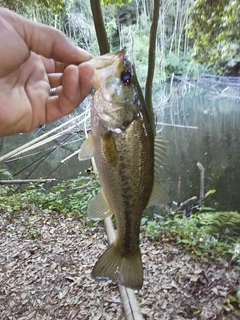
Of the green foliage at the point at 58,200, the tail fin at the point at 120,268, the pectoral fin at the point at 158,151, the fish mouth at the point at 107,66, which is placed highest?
the fish mouth at the point at 107,66

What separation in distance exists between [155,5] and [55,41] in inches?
158

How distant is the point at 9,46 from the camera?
1.70 meters

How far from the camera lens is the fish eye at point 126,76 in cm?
162

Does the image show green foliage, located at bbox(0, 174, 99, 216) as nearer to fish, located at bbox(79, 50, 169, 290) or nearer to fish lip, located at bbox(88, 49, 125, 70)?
fish, located at bbox(79, 50, 169, 290)

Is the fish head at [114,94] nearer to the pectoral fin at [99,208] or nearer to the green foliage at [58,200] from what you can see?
the pectoral fin at [99,208]

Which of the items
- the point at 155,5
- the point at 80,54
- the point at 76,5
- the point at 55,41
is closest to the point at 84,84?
the point at 80,54

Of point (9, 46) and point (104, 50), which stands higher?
point (9, 46)

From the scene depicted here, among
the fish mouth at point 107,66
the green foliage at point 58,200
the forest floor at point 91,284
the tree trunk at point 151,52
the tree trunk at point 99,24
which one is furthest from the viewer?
the green foliage at point 58,200

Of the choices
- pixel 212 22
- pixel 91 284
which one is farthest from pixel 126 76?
pixel 212 22

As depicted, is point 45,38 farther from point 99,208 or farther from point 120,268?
point 120,268

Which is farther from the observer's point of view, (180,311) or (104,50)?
(104,50)

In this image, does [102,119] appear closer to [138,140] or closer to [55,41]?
[138,140]

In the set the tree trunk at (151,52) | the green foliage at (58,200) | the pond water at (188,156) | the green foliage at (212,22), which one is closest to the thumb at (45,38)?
the tree trunk at (151,52)

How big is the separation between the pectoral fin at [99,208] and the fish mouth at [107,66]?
2.15 feet
